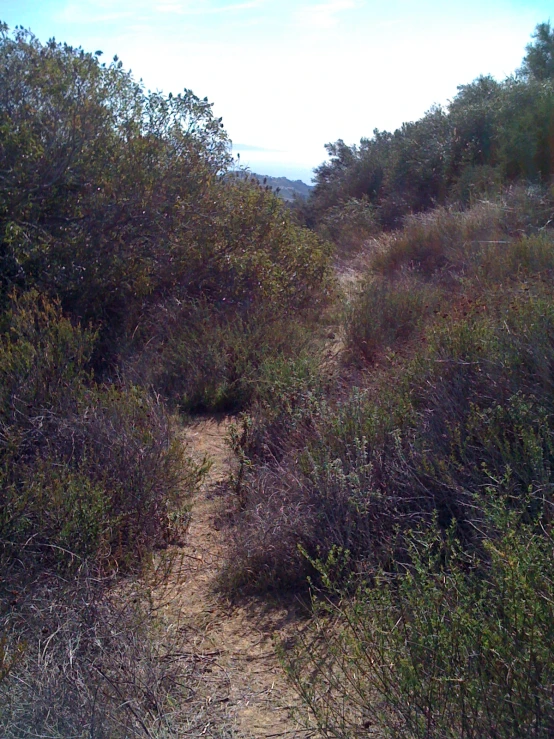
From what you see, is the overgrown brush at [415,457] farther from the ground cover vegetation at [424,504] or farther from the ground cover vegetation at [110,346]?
the ground cover vegetation at [110,346]

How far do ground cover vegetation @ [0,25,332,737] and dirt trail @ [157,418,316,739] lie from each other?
0.42ft

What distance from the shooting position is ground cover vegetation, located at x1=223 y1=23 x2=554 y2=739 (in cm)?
205

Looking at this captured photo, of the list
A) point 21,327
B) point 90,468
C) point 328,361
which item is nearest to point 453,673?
point 90,468

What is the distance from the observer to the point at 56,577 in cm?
317

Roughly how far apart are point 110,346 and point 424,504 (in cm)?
407

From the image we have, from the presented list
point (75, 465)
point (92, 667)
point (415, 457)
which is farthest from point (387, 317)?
point (92, 667)

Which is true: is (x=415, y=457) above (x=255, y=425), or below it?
above

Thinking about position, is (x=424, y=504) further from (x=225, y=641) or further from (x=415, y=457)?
(x=225, y=641)

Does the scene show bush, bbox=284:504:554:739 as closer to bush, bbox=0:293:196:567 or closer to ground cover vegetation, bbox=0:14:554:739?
ground cover vegetation, bbox=0:14:554:739

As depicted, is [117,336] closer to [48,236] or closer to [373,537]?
[48,236]

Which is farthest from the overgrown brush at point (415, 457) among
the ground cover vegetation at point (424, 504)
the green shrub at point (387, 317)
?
the green shrub at point (387, 317)

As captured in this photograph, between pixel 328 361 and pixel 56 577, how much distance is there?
386 cm

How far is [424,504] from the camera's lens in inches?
135

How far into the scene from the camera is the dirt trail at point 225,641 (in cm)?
254
